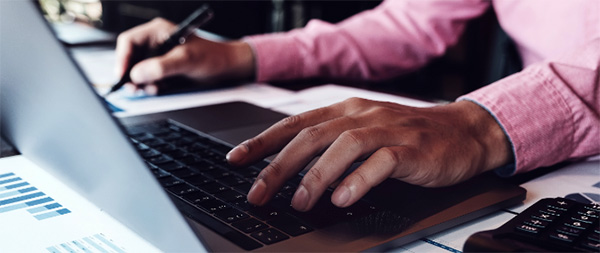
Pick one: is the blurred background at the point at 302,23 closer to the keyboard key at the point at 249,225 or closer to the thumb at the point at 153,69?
the thumb at the point at 153,69

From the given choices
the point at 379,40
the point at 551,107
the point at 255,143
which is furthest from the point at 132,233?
the point at 379,40

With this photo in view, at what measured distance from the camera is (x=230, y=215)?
1.46 feet

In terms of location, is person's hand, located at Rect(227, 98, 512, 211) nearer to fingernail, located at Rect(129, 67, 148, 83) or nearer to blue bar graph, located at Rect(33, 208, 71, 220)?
blue bar graph, located at Rect(33, 208, 71, 220)

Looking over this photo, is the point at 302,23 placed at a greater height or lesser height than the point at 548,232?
lesser

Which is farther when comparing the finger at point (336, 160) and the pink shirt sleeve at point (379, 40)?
the pink shirt sleeve at point (379, 40)

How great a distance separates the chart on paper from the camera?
0.48 m

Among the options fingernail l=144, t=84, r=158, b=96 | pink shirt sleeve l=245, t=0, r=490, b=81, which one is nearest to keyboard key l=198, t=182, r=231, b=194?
fingernail l=144, t=84, r=158, b=96

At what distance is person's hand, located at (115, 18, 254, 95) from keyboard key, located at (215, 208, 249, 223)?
53cm

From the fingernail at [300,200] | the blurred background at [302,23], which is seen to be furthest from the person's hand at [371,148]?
the blurred background at [302,23]

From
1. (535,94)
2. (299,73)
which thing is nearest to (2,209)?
(535,94)

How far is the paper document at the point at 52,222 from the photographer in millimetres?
426

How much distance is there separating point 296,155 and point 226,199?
7 cm

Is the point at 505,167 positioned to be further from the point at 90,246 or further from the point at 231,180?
the point at 90,246

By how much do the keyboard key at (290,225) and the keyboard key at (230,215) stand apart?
23mm
